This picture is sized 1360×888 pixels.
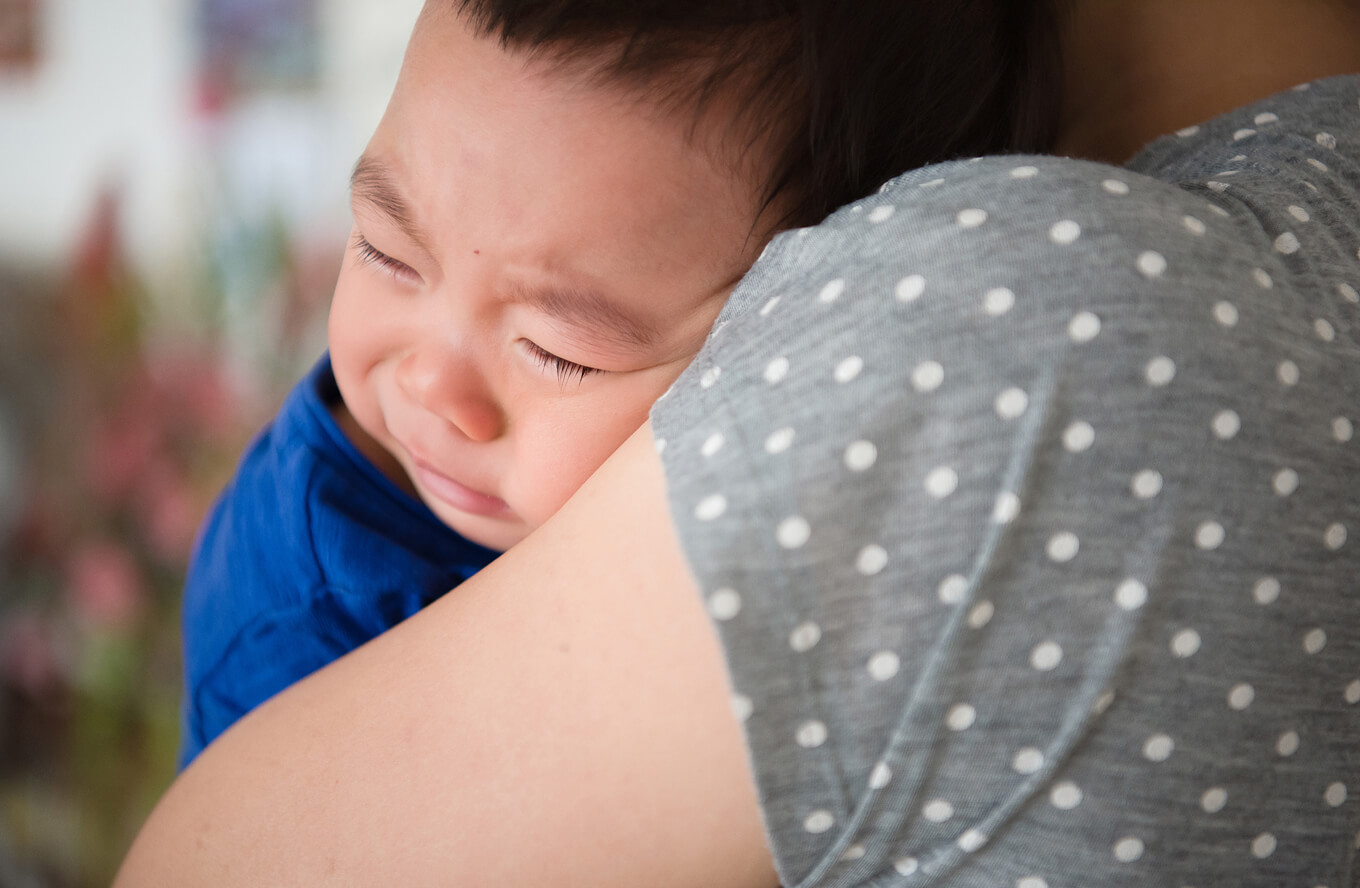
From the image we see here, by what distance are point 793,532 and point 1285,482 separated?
245 mm

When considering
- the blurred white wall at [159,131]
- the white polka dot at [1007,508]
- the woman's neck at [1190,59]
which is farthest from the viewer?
the blurred white wall at [159,131]

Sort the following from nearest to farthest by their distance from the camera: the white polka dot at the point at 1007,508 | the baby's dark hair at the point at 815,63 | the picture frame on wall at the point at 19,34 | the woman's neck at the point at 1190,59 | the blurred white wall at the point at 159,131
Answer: the white polka dot at the point at 1007,508 → the baby's dark hair at the point at 815,63 → the woman's neck at the point at 1190,59 → the blurred white wall at the point at 159,131 → the picture frame on wall at the point at 19,34

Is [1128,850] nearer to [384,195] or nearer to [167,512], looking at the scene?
[384,195]

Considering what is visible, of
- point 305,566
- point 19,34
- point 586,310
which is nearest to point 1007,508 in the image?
point 586,310

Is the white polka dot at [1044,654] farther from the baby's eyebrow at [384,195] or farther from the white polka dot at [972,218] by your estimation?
the baby's eyebrow at [384,195]

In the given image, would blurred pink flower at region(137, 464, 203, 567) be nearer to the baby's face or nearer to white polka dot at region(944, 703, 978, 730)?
the baby's face

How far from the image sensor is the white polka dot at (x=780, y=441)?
0.48 metres

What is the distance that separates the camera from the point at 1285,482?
0.50 m

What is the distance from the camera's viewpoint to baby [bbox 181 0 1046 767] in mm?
740

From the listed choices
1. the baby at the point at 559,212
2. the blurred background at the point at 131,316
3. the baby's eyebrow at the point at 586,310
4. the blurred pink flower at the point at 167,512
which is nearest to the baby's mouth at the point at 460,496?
the baby at the point at 559,212

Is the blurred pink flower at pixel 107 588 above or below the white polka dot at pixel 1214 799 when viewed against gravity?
below

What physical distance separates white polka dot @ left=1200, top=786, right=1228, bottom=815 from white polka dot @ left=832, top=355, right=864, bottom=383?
0.28 meters

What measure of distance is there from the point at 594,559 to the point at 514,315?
31cm

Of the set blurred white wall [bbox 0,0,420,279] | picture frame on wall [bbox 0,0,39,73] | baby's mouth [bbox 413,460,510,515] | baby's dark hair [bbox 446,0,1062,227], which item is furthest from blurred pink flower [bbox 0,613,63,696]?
baby's dark hair [bbox 446,0,1062,227]
